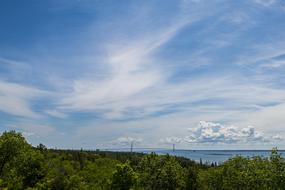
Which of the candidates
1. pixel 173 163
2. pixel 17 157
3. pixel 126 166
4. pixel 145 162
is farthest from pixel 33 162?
pixel 173 163

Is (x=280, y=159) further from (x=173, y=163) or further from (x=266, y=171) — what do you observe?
(x=173, y=163)

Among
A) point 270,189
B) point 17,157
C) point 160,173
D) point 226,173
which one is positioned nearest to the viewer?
point 270,189

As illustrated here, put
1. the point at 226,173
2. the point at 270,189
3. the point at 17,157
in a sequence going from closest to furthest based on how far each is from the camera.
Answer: the point at 270,189, the point at 17,157, the point at 226,173

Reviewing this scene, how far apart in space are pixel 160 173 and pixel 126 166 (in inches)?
936

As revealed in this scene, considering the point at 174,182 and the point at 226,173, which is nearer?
the point at 226,173

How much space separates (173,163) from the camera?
92312 millimetres

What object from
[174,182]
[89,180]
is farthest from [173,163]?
[89,180]

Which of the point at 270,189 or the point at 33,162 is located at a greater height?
the point at 33,162

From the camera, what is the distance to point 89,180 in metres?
90.8

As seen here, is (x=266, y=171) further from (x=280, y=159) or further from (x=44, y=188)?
(x=44, y=188)

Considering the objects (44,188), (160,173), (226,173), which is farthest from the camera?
(160,173)

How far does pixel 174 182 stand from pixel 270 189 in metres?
37.8

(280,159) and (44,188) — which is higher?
(280,159)

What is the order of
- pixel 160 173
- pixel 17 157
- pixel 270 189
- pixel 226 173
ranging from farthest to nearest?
1. pixel 160 173
2. pixel 226 173
3. pixel 17 157
4. pixel 270 189
